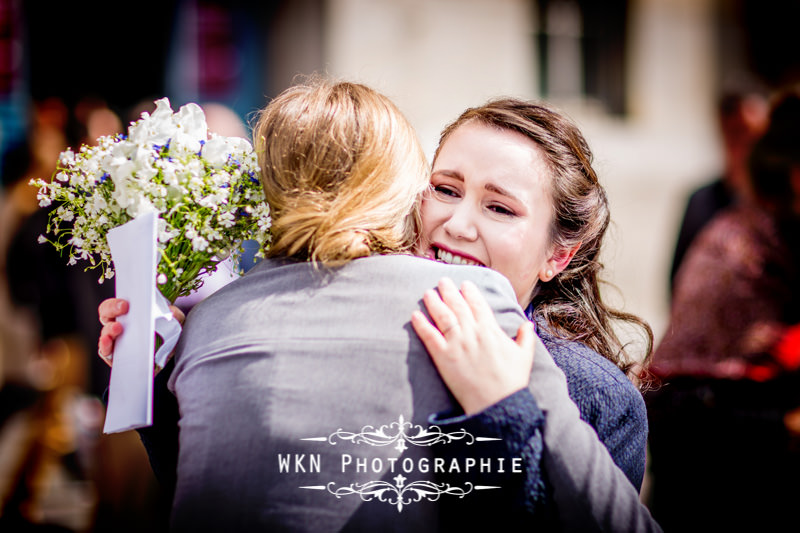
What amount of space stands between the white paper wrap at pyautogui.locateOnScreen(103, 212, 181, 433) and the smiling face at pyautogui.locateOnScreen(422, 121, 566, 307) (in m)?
0.67

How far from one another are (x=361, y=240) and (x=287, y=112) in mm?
335

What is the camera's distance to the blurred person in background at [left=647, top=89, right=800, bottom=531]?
9.34ft

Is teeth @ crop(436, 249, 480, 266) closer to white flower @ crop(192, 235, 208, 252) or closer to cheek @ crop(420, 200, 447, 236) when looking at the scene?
cheek @ crop(420, 200, 447, 236)

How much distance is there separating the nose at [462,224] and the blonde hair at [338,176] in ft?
0.78

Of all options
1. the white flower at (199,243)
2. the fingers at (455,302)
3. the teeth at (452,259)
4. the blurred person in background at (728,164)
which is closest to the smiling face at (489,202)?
the teeth at (452,259)

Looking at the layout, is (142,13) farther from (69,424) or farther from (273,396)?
(273,396)

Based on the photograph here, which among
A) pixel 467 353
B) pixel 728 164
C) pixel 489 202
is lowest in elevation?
pixel 467 353

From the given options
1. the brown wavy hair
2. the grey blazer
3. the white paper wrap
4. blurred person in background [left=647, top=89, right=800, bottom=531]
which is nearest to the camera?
the grey blazer

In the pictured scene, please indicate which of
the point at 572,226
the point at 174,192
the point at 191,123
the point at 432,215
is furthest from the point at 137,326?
the point at 572,226

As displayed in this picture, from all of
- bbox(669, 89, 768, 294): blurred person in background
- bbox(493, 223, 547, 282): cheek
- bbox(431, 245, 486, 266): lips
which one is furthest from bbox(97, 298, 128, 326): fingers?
bbox(669, 89, 768, 294): blurred person in background

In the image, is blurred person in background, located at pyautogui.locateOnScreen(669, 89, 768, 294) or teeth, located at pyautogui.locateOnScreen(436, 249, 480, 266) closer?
teeth, located at pyautogui.locateOnScreen(436, 249, 480, 266)

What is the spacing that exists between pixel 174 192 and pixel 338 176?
374 mm

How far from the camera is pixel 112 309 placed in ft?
5.50

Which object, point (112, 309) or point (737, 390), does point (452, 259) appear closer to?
point (112, 309)
